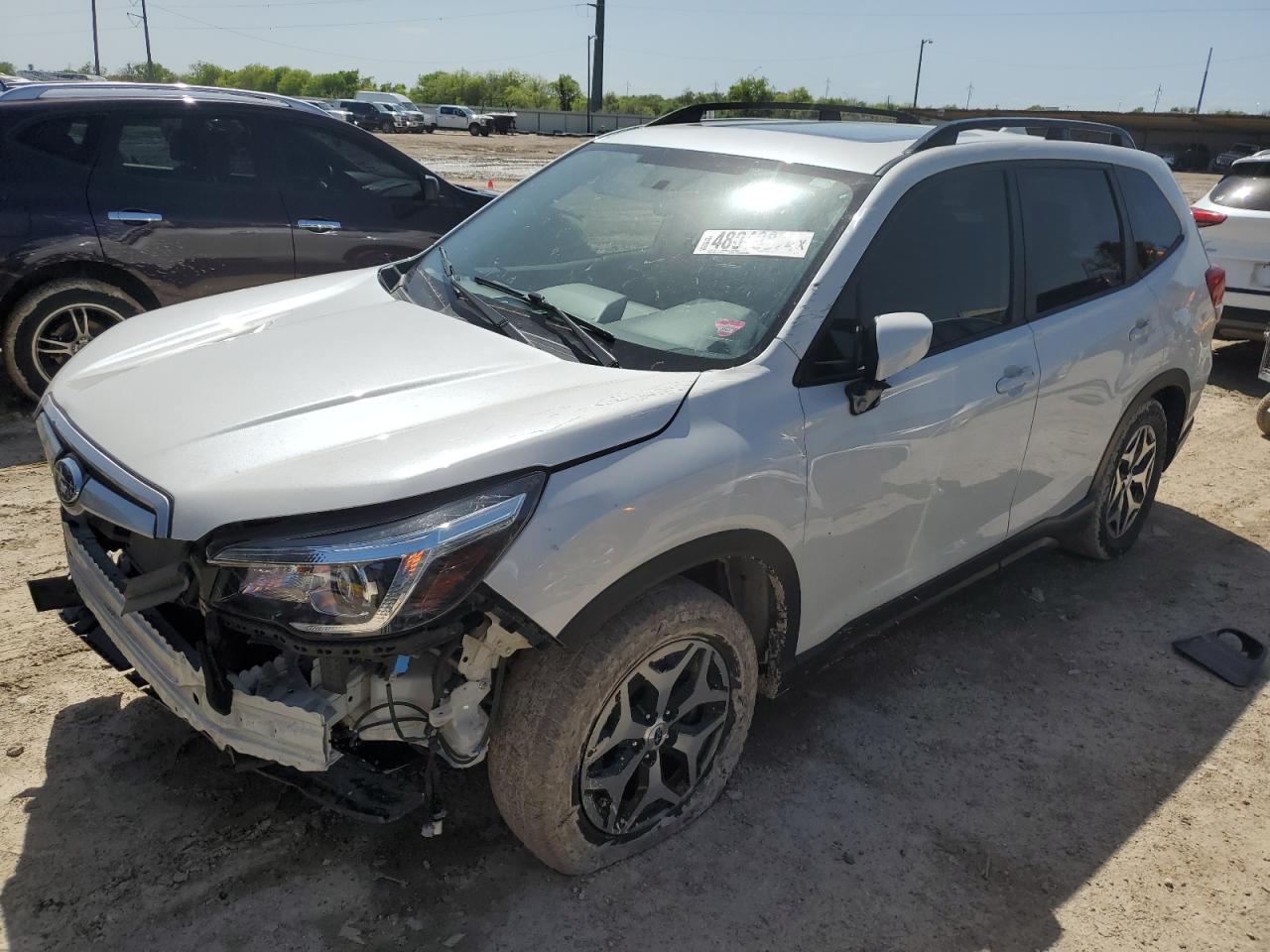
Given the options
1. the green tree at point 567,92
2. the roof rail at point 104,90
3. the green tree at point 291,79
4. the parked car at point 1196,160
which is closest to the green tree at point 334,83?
the green tree at point 291,79

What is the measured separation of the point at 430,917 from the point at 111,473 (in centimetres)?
135

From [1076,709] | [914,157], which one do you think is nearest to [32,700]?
[914,157]

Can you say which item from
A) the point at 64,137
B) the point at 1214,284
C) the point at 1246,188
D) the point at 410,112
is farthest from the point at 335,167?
the point at 410,112

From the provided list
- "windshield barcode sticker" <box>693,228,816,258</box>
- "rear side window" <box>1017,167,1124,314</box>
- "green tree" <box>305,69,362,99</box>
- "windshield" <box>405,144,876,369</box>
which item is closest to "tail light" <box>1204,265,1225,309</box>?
"rear side window" <box>1017,167,1124,314</box>

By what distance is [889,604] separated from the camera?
3260 millimetres

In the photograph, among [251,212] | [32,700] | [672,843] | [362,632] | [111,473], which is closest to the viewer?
[362,632]

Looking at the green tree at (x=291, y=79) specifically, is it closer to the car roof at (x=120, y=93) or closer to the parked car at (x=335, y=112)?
the parked car at (x=335, y=112)

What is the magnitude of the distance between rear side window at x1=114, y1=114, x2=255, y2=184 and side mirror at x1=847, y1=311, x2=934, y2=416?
189 inches

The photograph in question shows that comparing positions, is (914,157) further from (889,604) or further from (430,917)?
(430,917)

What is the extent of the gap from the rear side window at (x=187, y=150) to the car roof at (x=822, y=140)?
127 inches

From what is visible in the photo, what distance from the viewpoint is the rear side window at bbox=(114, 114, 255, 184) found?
19.0 feet

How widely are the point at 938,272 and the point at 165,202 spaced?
473cm

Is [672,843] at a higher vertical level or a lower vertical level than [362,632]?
lower

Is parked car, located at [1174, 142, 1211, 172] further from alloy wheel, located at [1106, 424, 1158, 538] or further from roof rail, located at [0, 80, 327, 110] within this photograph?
roof rail, located at [0, 80, 327, 110]
